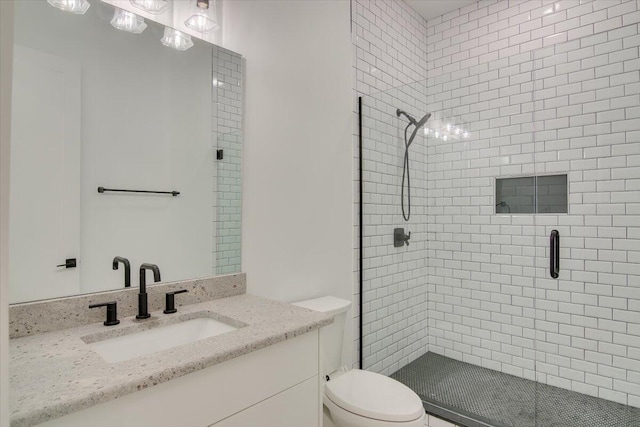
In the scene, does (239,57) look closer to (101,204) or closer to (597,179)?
(101,204)

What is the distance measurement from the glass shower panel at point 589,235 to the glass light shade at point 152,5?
2.41 m

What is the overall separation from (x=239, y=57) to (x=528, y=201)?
7.13 feet

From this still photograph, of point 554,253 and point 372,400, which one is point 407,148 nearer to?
point 554,253

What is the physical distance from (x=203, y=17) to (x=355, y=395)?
1909 millimetres

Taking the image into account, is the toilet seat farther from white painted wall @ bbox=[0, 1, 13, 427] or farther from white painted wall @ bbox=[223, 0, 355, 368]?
white painted wall @ bbox=[0, 1, 13, 427]

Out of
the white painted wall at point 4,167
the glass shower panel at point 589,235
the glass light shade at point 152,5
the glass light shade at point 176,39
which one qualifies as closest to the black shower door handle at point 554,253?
the glass shower panel at point 589,235

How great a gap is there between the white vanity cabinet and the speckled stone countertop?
1.5 inches

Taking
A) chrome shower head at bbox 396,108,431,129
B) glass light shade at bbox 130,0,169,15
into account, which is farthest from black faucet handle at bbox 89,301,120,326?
chrome shower head at bbox 396,108,431,129

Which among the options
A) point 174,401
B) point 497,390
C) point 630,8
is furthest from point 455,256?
point 174,401

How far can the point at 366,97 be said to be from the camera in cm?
252

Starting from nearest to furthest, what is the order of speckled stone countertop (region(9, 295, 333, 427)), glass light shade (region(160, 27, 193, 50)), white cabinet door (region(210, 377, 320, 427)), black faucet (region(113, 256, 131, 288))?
1. speckled stone countertop (region(9, 295, 333, 427))
2. white cabinet door (region(210, 377, 320, 427))
3. black faucet (region(113, 256, 131, 288))
4. glass light shade (region(160, 27, 193, 50))

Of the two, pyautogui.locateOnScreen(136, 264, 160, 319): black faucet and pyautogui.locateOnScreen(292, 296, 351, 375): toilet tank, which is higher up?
pyautogui.locateOnScreen(136, 264, 160, 319): black faucet

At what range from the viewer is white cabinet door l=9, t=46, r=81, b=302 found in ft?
3.68

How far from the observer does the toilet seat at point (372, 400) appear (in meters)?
1.54
